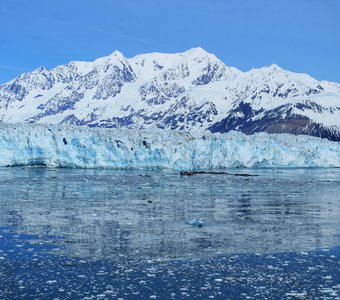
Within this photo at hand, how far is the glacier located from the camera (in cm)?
4953

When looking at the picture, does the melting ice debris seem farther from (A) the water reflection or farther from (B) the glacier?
(B) the glacier

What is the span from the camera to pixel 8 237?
40.2 ft

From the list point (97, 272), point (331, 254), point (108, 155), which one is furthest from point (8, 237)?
point (108, 155)

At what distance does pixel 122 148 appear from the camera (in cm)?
5175

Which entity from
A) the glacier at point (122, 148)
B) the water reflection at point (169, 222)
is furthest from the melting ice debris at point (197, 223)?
the glacier at point (122, 148)

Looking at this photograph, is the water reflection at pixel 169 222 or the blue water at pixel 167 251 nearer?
the blue water at pixel 167 251

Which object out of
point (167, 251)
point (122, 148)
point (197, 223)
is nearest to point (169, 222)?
point (197, 223)

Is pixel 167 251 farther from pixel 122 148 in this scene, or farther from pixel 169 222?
pixel 122 148

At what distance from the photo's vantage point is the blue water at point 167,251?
27.0 ft

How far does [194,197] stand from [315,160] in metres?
47.8

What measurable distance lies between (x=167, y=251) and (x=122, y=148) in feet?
135

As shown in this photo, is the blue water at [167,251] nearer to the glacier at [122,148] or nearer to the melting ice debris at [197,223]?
the melting ice debris at [197,223]

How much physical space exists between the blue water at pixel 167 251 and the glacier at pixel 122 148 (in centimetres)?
3021

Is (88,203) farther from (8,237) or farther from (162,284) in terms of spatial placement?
(162,284)
